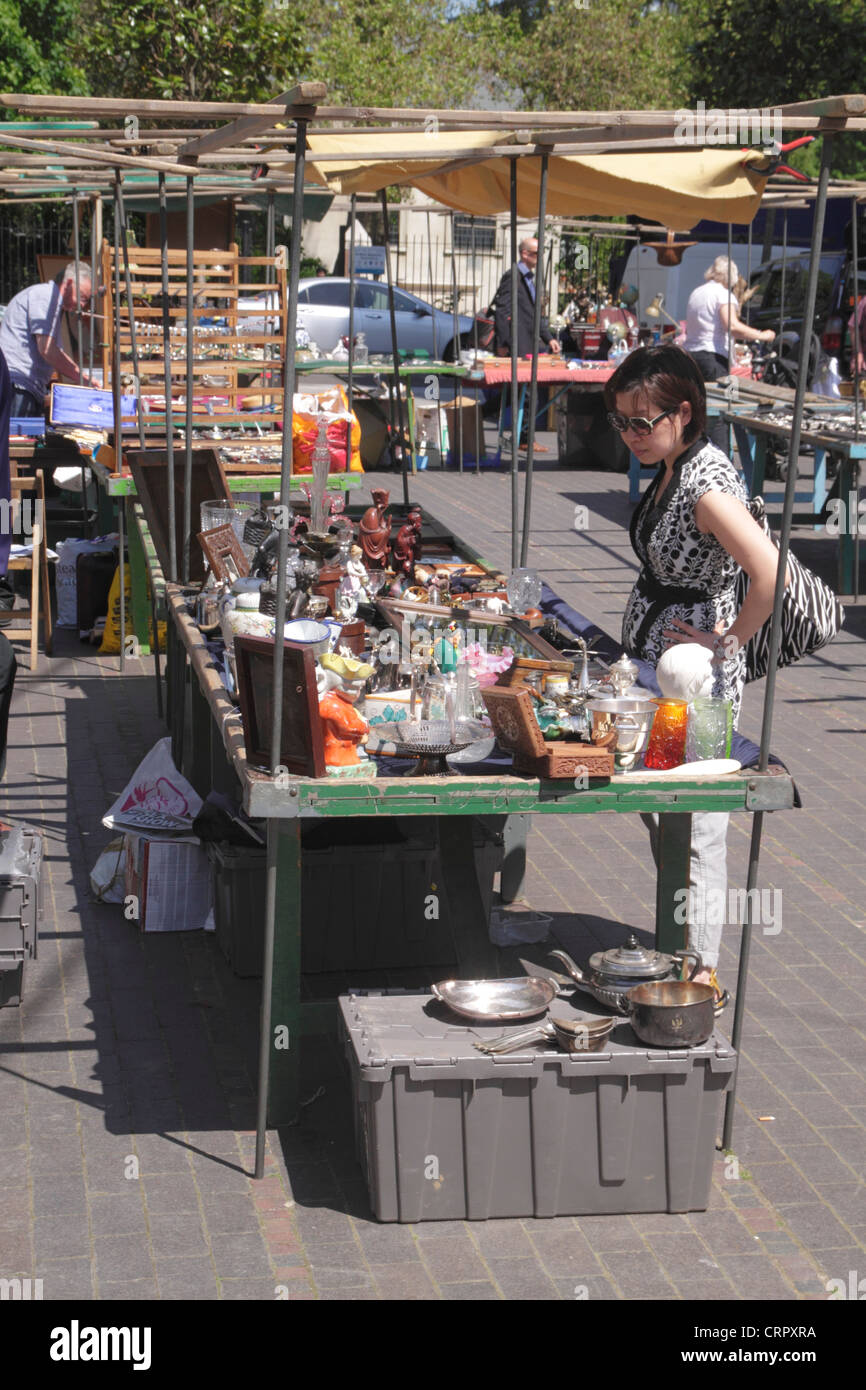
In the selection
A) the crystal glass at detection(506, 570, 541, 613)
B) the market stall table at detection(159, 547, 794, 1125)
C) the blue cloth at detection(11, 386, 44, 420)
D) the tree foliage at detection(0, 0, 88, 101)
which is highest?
the tree foliage at detection(0, 0, 88, 101)

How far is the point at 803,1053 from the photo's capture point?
4.72 meters

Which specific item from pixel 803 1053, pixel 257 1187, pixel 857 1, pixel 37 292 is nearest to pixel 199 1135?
pixel 257 1187

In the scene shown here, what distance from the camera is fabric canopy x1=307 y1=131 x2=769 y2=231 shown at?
16.5ft

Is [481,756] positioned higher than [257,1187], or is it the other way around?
[481,756]

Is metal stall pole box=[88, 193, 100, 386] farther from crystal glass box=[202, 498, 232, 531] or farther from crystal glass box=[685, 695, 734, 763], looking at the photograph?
crystal glass box=[685, 695, 734, 763]

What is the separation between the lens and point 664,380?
4336mm

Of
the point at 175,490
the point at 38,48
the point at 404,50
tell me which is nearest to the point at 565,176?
the point at 175,490

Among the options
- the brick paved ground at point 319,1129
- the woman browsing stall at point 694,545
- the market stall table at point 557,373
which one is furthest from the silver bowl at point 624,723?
the market stall table at point 557,373

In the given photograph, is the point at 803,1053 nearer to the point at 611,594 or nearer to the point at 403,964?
the point at 403,964

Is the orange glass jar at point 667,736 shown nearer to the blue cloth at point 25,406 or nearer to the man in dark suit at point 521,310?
the blue cloth at point 25,406

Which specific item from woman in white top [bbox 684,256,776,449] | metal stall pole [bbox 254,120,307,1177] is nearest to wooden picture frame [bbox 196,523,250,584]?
metal stall pole [bbox 254,120,307,1177]

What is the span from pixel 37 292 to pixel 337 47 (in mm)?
21176

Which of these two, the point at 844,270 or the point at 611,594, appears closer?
the point at 611,594

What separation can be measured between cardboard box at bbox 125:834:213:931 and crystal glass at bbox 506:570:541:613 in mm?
1397
